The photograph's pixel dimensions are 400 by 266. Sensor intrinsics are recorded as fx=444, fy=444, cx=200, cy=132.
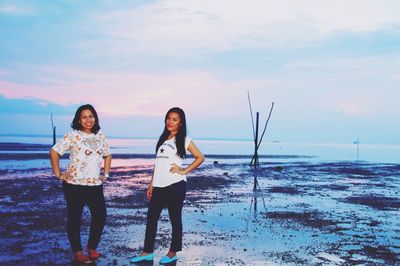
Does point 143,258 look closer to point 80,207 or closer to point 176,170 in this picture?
point 80,207

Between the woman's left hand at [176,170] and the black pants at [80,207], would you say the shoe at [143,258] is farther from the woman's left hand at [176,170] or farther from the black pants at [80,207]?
the woman's left hand at [176,170]

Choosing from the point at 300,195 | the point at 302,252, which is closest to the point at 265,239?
the point at 302,252

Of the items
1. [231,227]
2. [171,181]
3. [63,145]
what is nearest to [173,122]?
[171,181]

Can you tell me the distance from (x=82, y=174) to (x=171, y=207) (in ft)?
4.21

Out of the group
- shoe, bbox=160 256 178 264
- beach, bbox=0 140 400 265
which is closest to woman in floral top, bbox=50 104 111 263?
beach, bbox=0 140 400 265

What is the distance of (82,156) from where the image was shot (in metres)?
6.00

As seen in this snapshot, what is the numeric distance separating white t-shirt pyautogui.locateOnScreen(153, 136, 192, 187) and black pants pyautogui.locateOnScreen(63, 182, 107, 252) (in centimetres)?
81

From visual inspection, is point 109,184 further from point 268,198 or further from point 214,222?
point 214,222

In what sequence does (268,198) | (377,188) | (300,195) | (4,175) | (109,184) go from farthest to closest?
(4,175), (377,188), (109,184), (300,195), (268,198)

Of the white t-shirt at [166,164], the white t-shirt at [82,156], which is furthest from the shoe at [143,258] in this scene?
the white t-shirt at [82,156]

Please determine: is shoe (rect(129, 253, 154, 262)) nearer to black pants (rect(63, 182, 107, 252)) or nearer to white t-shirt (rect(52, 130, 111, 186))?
black pants (rect(63, 182, 107, 252))

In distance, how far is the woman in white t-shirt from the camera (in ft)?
20.0

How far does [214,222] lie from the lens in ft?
30.7

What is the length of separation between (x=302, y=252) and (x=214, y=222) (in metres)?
A: 2.74
